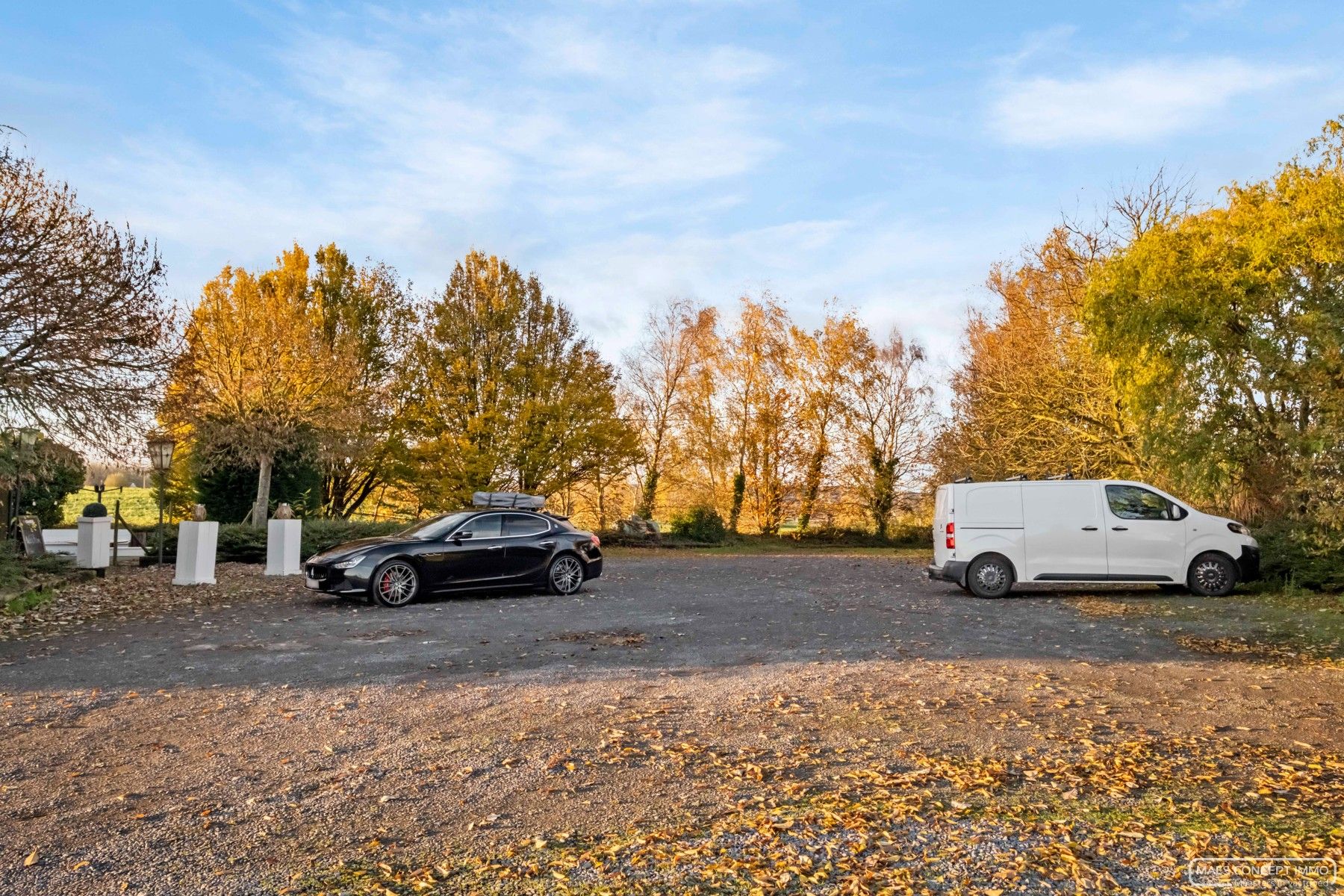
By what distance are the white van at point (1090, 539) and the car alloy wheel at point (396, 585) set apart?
8197mm

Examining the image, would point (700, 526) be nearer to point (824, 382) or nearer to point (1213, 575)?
point (824, 382)

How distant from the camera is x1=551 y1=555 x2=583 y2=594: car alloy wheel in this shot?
1533cm

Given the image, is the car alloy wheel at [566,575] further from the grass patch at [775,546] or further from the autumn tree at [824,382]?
the autumn tree at [824,382]

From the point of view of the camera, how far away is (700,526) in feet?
118

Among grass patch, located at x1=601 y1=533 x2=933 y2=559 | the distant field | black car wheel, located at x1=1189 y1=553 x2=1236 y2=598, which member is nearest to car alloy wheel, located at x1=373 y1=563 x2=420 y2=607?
black car wheel, located at x1=1189 y1=553 x2=1236 y2=598

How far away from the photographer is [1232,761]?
18.1 feet

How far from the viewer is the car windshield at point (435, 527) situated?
1452cm

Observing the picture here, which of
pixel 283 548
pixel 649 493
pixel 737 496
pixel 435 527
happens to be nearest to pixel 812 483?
pixel 737 496

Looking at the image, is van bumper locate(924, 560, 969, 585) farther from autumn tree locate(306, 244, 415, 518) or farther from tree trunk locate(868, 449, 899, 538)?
tree trunk locate(868, 449, 899, 538)

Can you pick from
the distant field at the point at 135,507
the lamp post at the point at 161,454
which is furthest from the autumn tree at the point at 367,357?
the lamp post at the point at 161,454

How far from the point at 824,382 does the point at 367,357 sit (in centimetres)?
1738

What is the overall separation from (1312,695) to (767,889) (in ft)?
19.5

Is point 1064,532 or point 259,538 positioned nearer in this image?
point 1064,532

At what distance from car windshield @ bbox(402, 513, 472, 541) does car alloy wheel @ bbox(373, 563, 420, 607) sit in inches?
24.3
